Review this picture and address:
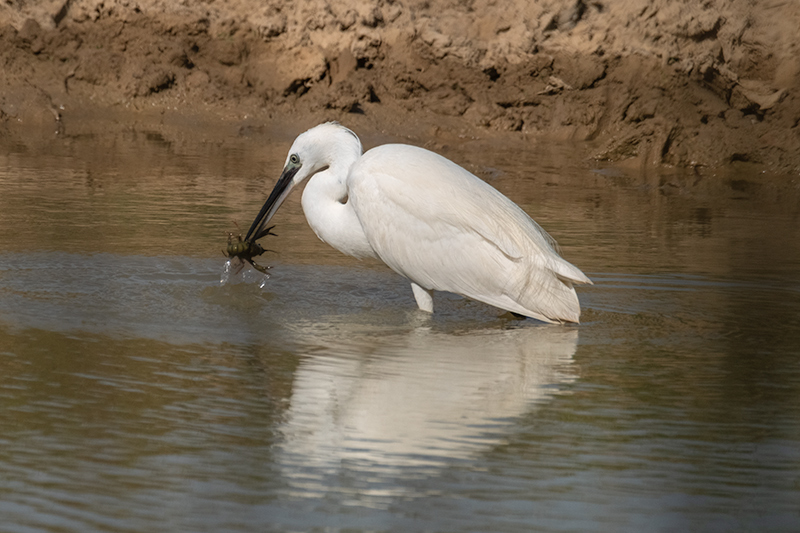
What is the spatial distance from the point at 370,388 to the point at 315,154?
89.4 inches

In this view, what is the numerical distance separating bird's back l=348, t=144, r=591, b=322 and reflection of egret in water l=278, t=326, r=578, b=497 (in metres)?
0.30

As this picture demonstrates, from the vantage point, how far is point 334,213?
6074mm

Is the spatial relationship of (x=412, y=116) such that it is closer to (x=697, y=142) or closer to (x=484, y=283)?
(x=697, y=142)

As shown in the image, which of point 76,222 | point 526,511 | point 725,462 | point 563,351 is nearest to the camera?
point 526,511

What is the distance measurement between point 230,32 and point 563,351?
31.4 ft

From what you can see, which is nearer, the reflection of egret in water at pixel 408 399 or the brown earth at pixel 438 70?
the reflection of egret in water at pixel 408 399

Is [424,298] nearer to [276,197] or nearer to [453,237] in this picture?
[453,237]

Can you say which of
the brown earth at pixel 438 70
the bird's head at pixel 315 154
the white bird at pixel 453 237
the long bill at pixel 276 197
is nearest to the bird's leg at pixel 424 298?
the white bird at pixel 453 237

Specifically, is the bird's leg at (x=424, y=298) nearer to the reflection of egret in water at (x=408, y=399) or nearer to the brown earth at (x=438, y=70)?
the reflection of egret in water at (x=408, y=399)

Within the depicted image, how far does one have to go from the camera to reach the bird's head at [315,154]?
6164 mm

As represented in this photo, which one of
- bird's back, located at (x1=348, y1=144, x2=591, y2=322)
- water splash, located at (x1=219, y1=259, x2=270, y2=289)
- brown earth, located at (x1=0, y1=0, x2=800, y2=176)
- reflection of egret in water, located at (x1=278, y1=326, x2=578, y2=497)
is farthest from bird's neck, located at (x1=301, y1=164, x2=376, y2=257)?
brown earth, located at (x1=0, y1=0, x2=800, y2=176)

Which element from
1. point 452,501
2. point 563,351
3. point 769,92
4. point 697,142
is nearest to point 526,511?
point 452,501

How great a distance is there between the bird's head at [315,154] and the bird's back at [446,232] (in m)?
0.37

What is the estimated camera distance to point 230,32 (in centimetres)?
1353
